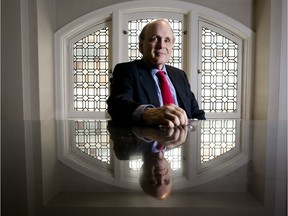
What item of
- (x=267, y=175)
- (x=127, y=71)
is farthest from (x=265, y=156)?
(x=127, y=71)

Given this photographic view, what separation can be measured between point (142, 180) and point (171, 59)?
4134 millimetres

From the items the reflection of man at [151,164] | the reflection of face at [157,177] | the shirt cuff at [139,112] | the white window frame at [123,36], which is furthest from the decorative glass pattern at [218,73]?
the reflection of face at [157,177]

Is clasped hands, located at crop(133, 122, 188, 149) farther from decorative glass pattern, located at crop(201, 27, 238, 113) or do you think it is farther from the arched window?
decorative glass pattern, located at crop(201, 27, 238, 113)

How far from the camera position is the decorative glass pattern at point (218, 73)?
4.39 m

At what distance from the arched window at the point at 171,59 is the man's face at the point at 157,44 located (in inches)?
95.1

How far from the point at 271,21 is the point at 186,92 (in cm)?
265

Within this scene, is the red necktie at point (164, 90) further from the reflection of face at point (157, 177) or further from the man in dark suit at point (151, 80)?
the reflection of face at point (157, 177)

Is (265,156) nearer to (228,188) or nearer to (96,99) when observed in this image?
(228,188)

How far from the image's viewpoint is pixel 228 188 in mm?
337

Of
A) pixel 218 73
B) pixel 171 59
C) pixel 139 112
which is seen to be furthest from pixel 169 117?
pixel 218 73

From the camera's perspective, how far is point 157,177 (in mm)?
359

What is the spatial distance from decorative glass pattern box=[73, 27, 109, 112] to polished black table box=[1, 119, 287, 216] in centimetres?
385

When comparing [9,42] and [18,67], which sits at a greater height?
[9,42]

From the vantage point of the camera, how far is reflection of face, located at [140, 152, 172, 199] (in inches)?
12.0
